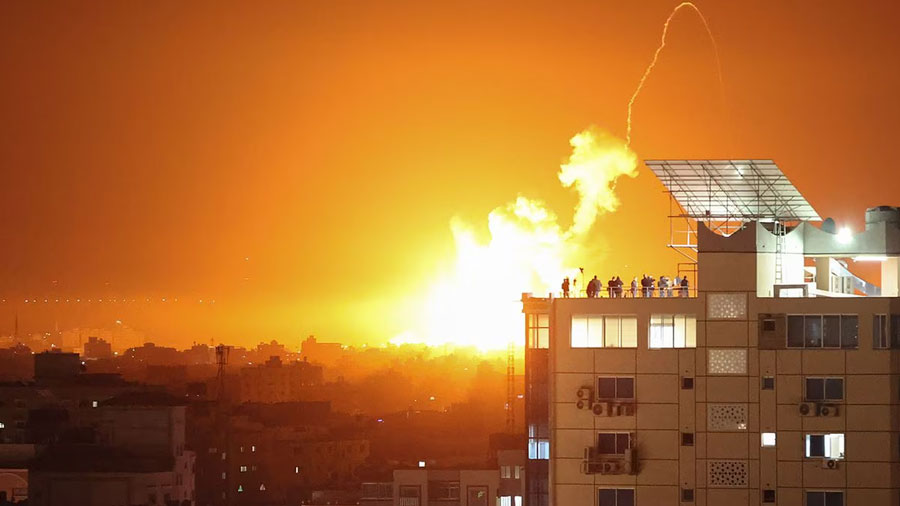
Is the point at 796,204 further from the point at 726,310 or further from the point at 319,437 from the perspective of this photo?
the point at 319,437

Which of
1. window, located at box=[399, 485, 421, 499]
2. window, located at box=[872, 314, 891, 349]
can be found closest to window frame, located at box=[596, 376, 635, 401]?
window, located at box=[872, 314, 891, 349]

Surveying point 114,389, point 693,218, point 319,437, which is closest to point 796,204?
point 693,218

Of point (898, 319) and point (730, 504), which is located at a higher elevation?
point (898, 319)

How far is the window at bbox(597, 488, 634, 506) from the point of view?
39.3 m

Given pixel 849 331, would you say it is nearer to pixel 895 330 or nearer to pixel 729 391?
pixel 895 330

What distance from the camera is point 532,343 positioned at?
55.5 meters

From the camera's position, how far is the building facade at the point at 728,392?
38750 millimetres

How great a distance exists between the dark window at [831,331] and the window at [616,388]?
4.62 m

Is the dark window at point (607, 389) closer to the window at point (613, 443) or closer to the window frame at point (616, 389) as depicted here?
the window frame at point (616, 389)

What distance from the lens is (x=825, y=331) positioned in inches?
1538

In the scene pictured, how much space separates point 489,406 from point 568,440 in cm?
14225

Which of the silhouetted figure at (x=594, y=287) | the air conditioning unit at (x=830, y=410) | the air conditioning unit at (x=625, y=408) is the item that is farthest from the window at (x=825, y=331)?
the silhouetted figure at (x=594, y=287)

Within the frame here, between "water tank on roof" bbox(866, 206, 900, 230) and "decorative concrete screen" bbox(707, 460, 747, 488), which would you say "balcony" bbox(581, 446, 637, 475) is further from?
"water tank on roof" bbox(866, 206, 900, 230)

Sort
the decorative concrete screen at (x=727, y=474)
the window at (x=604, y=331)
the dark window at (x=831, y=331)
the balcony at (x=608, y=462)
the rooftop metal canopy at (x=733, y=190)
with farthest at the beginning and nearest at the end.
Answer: the rooftop metal canopy at (x=733, y=190) < the window at (x=604, y=331) < the balcony at (x=608, y=462) < the dark window at (x=831, y=331) < the decorative concrete screen at (x=727, y=474)
